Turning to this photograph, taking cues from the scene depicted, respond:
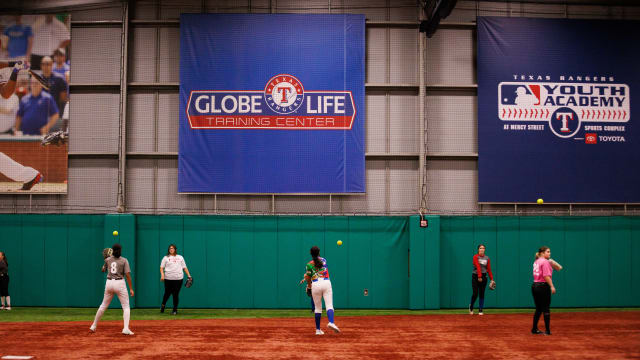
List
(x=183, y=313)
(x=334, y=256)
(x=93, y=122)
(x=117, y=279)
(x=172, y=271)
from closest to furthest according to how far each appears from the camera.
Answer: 1. (x=117, y=279)
2. (x=172, y=271)
3. (x=183, y=313)
4. (x=334, y=256)
5. (x=93, y=122)

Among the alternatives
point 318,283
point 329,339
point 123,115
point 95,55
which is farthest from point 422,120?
point 95,55

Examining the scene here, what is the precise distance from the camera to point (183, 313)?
1666 centimetres

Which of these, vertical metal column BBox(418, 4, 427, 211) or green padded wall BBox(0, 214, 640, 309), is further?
vertical metal column BBox(418, 4, 427, 211)

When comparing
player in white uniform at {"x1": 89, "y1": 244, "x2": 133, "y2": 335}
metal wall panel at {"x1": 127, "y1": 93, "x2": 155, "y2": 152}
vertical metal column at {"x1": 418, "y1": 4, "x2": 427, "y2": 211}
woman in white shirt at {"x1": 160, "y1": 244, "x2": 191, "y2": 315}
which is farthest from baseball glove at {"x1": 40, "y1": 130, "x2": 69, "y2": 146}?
vertical metal column at {"x1": 418, "y1": 4, "x2": 427, "y2": 211}

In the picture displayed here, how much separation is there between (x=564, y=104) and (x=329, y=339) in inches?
465

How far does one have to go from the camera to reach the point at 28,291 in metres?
18.0

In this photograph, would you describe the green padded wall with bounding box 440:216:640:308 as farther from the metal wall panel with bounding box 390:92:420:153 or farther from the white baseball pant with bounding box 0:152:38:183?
the white baseball pant with bounding box 0:152:38:183

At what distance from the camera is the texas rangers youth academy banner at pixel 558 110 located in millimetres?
18625

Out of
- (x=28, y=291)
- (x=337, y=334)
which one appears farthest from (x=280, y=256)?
(x=28, y=291)

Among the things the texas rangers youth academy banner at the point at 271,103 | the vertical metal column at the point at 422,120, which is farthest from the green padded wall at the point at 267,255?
the vertical metal column at the point at 422,120

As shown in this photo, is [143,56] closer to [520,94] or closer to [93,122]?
[93,122]

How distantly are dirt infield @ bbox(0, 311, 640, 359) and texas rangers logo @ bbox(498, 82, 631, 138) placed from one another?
6.54 metres

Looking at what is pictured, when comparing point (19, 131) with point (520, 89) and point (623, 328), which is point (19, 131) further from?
point (623, 328)

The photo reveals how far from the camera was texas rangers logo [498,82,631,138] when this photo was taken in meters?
18.8
